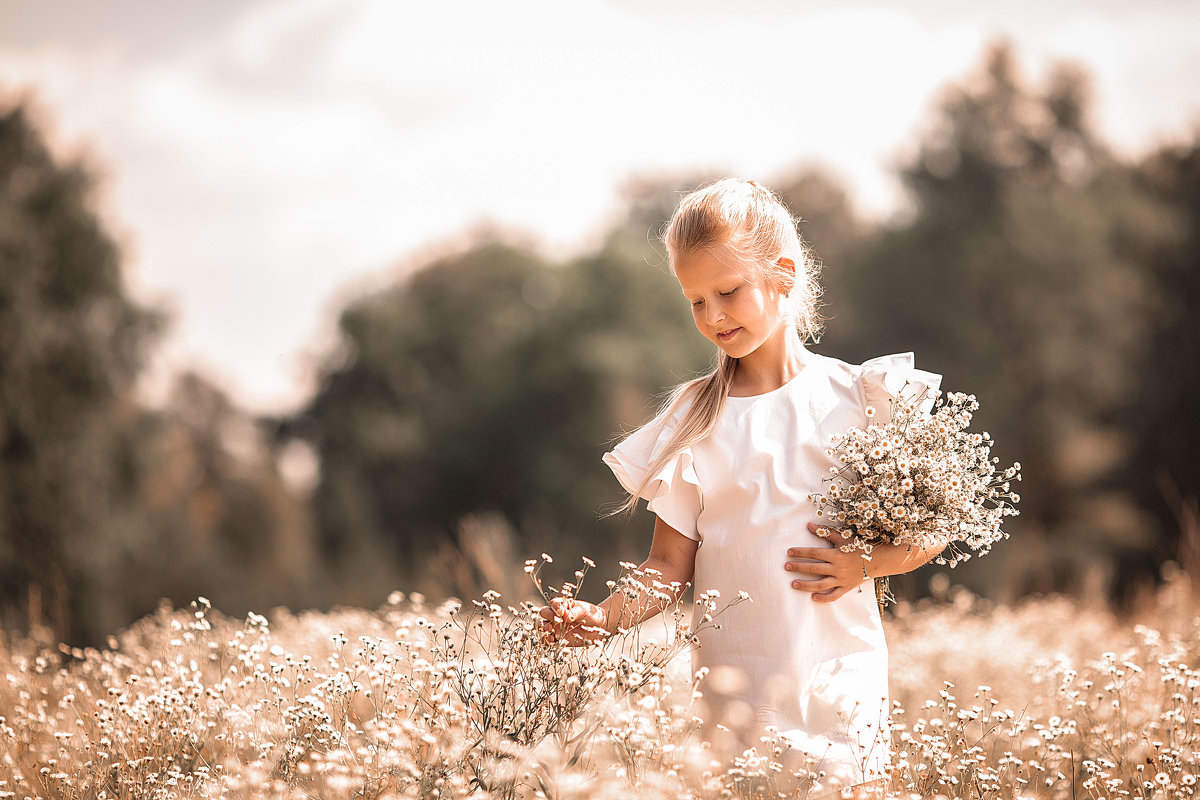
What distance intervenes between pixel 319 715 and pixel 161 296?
18.6 m

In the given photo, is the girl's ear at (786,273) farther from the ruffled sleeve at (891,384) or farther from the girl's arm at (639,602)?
the girl's arm at (639,602)

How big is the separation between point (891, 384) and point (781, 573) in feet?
2.27

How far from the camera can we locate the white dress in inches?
114

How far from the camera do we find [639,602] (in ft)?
9.61

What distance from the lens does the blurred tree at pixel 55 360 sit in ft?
59.8

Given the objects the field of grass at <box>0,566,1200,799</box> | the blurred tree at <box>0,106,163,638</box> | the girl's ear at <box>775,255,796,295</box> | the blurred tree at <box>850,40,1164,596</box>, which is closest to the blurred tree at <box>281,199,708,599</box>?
the blurred tree at <box>850,40,1164,596</box>

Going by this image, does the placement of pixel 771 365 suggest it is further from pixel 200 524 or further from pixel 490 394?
pixel 490 394

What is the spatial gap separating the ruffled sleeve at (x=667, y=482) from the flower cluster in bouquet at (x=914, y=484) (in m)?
0.38

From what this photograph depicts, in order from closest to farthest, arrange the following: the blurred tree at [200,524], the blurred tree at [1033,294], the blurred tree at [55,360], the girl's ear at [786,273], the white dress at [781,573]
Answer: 1. the white dress at [781,573]
2. the girl's ear at [786,273]
3. the blurred tree at [55,360]
4. the blurred tree at [200,524]
5. the blurred tree at [1033,294]

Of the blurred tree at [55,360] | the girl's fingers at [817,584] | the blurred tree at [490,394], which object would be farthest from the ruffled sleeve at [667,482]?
the blurred tree at [490,394]

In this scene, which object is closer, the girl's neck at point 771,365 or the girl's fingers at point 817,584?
the girl's fingers at point 817,584

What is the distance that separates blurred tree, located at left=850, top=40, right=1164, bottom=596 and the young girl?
708 inches

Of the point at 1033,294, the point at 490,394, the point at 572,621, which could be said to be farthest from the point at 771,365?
the point at 490,394

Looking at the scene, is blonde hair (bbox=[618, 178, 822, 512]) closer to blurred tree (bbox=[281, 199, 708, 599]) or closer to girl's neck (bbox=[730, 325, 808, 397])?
girl's neck (bbox=[730, 325, 808, 397])
